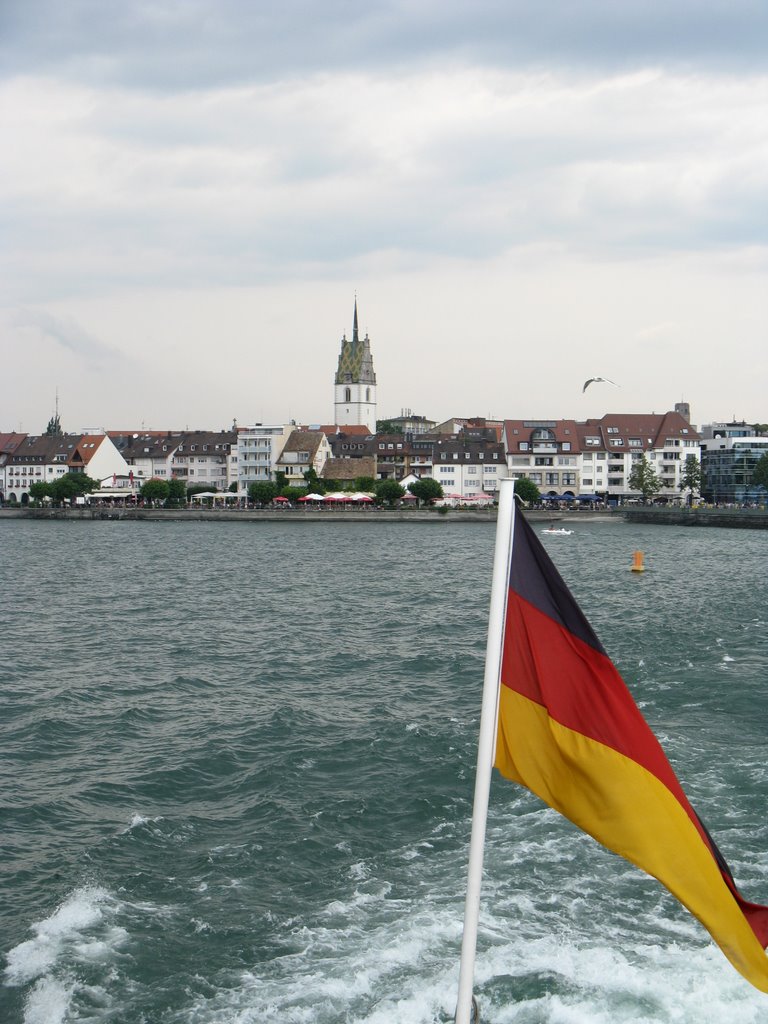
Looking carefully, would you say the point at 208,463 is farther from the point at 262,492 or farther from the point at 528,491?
the point at 528,491

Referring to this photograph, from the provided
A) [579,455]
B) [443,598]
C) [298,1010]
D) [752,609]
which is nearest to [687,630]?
[752,609]

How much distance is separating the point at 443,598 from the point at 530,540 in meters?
34.0

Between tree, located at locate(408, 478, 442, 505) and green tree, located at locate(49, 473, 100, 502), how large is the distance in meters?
40.5

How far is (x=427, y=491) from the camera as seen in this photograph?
114625 mm

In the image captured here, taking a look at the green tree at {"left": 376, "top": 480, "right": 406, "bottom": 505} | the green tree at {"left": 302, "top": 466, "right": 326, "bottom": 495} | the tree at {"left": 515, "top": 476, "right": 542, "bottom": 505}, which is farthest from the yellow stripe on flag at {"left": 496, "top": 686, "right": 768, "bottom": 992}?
the green tree at {"left": 302, "top": 466, "right": 326, "bottom": 495}

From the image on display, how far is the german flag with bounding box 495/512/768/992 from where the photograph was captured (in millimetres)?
4707

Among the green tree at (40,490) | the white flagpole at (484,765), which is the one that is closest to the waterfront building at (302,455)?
the green tree at (40,490)

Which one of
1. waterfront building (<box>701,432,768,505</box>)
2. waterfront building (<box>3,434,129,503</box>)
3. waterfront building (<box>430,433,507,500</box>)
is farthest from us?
waterfront building (<box>3,434,129,503</box>)

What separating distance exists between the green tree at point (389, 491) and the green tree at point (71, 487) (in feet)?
122

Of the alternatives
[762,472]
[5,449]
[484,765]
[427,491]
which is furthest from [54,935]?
[5,449]

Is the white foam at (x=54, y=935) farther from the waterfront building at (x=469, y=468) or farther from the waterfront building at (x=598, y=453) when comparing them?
the waterfront building at (x=469, y=468)

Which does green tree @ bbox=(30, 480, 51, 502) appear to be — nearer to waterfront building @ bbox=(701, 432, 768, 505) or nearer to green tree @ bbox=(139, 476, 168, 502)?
green tree @ bbox=(139, 476, 168, 502)

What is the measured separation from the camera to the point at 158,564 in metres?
56.0

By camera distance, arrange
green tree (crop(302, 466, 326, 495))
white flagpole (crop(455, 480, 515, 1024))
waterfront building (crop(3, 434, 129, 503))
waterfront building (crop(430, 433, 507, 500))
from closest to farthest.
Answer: white flagpole (crop(455, 480, 515, 1024)) < green tree (crop(302, 466, 326, 495)) < waterfront building (crop(430, 433, 507, 500)) < waterfront building (crop(3, 434, 129, 503))
